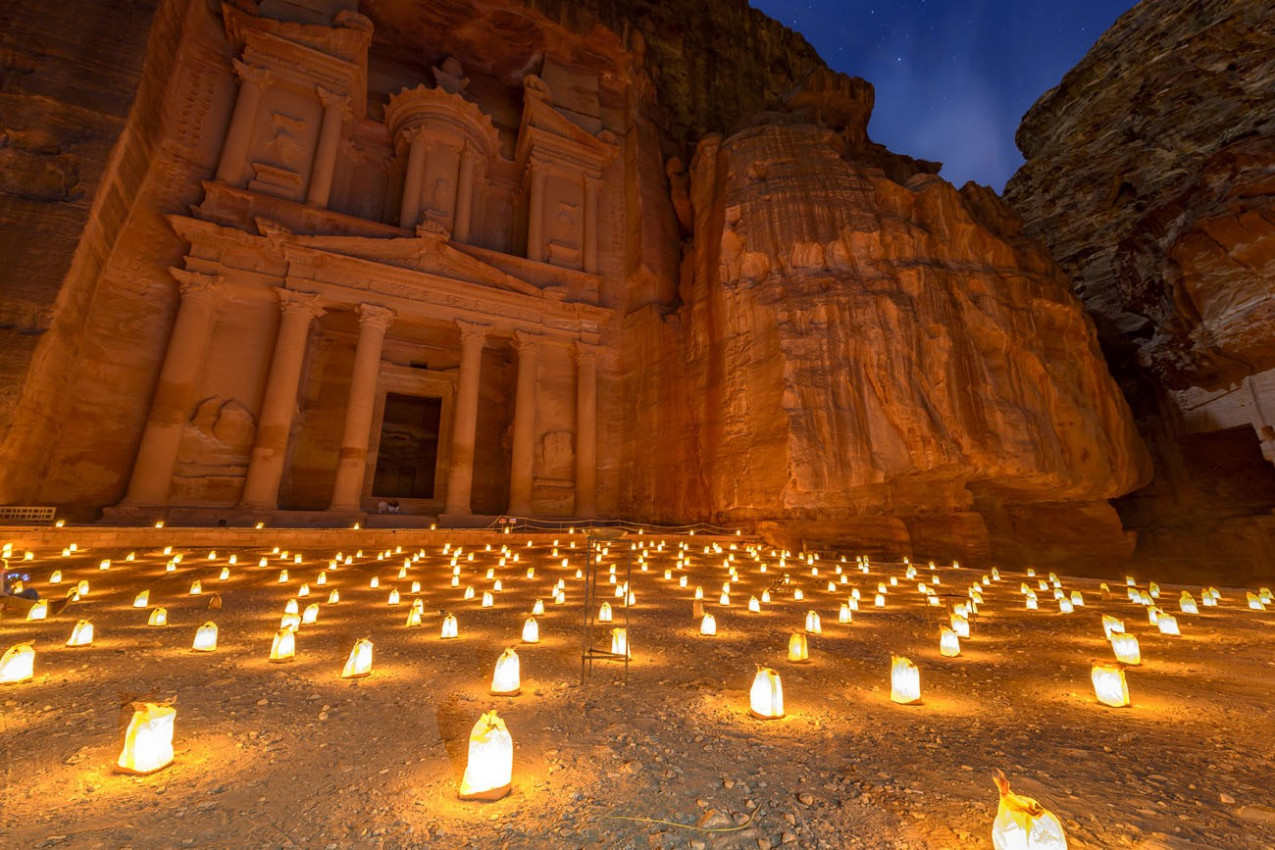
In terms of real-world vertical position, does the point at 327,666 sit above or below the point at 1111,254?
below

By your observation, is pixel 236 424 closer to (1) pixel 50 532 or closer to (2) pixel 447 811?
(1) pixel 50 532

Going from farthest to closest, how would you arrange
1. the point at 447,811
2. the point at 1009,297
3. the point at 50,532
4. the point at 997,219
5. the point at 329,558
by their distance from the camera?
the point at 997,219, the point at 1009,297, the point at 329,558, the point at 50,532, the point at 447,811

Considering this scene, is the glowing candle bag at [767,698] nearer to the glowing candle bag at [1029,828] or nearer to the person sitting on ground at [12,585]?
the glowing candle bag at [1029,828]

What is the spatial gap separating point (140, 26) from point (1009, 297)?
80.2 ft

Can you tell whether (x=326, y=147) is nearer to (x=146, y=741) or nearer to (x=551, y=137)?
(x=551, y=137)

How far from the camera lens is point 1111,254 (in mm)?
21516

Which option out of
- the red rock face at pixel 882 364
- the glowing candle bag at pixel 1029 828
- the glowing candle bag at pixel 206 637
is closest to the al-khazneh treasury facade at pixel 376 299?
the red rock face at pixel 882 364

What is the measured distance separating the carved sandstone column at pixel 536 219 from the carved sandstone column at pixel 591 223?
1.84 metres

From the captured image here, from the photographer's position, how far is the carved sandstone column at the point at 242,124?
15.8 metres

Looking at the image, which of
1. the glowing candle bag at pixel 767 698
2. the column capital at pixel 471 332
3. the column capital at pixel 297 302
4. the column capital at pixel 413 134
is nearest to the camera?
the glowing candle bag at pixel 767 698

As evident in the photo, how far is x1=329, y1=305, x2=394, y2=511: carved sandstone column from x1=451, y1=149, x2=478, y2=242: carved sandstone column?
15.2ft

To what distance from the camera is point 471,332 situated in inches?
696

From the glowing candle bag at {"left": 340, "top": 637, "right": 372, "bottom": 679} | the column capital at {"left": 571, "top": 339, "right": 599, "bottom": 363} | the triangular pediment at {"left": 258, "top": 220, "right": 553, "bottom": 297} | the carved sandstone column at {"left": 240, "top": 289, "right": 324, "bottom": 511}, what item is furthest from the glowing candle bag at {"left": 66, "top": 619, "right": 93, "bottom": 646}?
the column capital at {"left": 571, "top": 339, "right": 599, "bottom": 363}

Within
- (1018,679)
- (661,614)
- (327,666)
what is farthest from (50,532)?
(1018,679)
